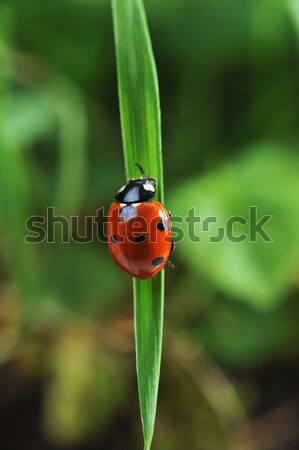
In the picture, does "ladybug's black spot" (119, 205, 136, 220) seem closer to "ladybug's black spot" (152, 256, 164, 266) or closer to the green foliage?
"ladybug's black spot" (152, 256, 164, 266)

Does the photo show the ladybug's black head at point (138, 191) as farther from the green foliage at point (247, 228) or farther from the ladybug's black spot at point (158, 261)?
the green foliage at point (247, 228)

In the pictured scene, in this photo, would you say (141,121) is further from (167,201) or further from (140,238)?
(167,201)

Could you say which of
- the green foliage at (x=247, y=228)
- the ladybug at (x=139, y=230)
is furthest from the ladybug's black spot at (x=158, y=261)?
the green foliage at (x=247, y=228)

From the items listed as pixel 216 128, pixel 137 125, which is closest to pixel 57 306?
pixel 216 128

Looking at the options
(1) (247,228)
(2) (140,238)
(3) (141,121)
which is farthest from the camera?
(1) (247,228)

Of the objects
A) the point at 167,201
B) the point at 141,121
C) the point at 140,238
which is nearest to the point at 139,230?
the point at 140,238

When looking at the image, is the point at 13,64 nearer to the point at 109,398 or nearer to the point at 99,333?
the point at 99,333
